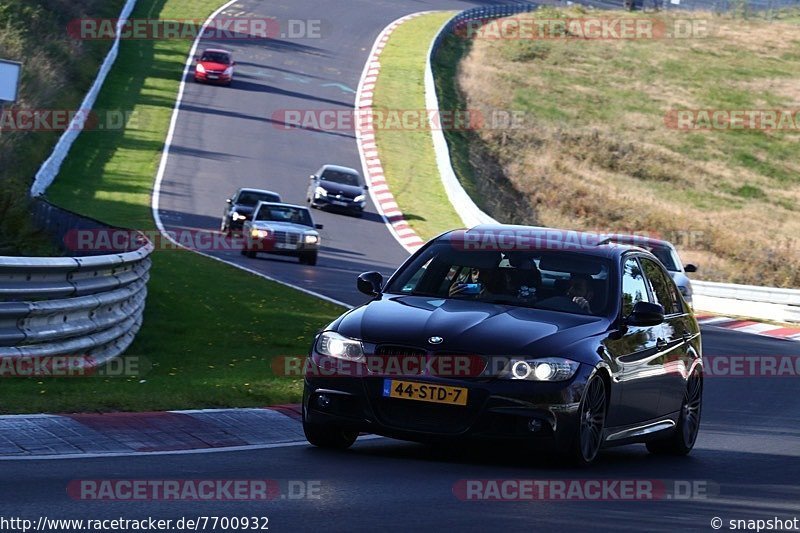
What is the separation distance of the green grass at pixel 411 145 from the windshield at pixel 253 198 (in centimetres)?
499

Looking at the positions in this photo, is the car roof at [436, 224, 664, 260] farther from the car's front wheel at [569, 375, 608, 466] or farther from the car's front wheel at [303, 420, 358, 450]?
the car's front wheel at [303, 420, 358, 450]

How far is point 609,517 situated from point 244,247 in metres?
23.6

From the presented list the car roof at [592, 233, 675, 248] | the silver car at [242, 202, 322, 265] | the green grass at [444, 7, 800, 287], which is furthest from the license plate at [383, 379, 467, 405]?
the green grass at [444, 7, 800, 287]

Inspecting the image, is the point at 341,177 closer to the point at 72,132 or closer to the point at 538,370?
the point at 72,132

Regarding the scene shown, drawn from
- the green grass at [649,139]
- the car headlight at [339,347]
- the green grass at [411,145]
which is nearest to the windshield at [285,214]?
the green grass at [411,145]

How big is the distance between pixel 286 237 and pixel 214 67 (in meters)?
28.6

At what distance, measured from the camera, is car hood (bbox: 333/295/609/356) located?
29.6 feet

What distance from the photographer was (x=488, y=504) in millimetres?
8000

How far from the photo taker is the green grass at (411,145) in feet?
139

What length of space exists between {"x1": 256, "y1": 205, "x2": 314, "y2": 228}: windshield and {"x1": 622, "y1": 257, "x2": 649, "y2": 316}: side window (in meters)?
20.8

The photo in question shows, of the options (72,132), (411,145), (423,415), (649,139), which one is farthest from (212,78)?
(423,415)

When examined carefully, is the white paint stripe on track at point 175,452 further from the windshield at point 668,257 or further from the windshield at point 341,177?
the windshield at point 341,177

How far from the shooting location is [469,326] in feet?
30.2

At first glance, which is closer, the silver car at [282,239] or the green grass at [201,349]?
the green grass at [201,349]
